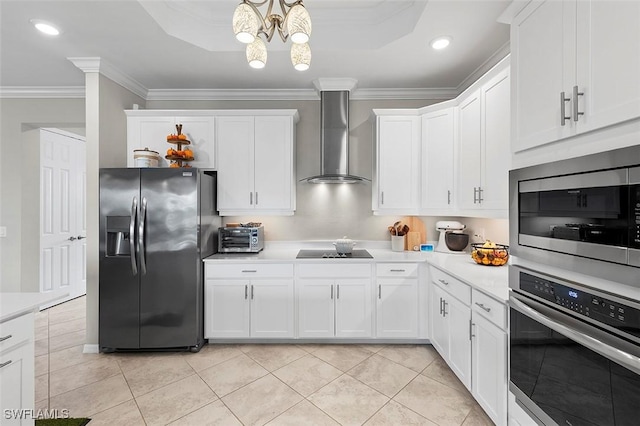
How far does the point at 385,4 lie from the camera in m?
2.34

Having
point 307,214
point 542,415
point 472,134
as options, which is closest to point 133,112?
point 307,214

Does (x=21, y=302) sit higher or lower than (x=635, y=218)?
lower

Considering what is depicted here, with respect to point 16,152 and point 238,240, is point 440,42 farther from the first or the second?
point 16,152

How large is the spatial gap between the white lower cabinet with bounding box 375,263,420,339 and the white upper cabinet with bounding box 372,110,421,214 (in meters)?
0.70

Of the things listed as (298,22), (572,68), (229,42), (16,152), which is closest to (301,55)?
(298,22)

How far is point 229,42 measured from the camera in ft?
8.46

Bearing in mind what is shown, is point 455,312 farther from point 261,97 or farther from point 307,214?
point 261,97

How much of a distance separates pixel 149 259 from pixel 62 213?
2.81 m

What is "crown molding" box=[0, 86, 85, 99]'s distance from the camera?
11.5 feet

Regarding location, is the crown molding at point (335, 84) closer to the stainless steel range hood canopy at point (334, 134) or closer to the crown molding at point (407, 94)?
the stainless steel range hood canopy at point (334, 134)

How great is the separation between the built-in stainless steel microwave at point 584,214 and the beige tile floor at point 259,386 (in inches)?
53.3

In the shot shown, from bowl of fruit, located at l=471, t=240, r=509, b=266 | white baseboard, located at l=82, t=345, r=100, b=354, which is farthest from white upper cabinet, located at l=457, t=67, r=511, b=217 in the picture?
white baseboard, located at l=82, t=345, r=100, b=354

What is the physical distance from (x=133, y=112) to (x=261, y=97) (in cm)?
140

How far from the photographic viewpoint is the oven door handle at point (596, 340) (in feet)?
3.14
